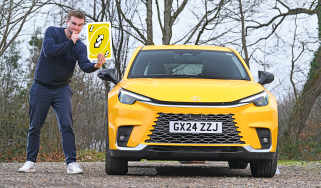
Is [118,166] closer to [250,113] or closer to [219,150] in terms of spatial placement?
[219,150]

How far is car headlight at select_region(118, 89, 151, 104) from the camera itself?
19.8 ft

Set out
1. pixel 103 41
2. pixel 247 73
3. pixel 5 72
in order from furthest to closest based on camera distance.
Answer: pixel 5 72, pixel 103 41, pixel 247 73

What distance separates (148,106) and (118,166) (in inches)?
37.6

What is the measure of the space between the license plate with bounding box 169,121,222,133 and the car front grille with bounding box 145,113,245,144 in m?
0.03

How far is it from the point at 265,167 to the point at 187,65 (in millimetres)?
1702

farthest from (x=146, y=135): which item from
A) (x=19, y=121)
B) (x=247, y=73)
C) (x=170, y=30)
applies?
(x=170, y=30)

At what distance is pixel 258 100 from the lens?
6164 millimetres

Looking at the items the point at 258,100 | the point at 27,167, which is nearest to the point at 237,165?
the point at 258,100

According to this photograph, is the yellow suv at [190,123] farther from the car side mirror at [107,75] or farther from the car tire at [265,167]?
the car side mirror at [107,75]

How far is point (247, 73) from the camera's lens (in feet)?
23.7

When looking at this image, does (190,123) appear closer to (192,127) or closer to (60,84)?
(192,127)

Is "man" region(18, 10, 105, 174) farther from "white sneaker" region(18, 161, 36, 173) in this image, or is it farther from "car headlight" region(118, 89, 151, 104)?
"car headlight" region(118, 89, 151, 104)

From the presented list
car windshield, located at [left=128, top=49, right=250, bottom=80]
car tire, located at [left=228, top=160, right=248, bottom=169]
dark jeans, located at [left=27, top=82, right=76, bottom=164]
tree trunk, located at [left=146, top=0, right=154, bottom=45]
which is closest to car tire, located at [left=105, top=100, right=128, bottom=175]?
dark jeans, located at [left=27, top=82, right=76, bottom=164]

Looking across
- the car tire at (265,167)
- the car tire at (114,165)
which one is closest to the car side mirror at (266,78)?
the car tire at (265,167)
